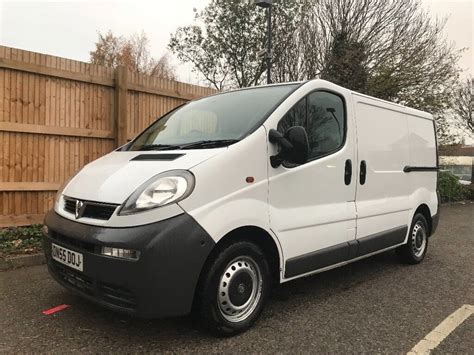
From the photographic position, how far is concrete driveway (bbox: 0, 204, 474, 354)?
9.15 feet

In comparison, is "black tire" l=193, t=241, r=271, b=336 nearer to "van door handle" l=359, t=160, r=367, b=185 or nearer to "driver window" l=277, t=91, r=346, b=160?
"driver window" l=277, t=91, r=346, b=160

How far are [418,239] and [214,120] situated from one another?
3275mm

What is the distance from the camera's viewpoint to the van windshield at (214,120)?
10.3 ft

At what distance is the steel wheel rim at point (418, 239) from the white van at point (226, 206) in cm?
96

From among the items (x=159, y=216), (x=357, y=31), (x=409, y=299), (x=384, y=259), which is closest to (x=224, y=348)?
(x=159, y=216)

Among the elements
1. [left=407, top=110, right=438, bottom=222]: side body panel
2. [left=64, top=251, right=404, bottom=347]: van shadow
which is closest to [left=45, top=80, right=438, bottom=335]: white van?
[left=64, top=251, right=404, bottom=347]: van shadow

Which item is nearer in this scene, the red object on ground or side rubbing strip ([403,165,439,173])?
the red object on ground

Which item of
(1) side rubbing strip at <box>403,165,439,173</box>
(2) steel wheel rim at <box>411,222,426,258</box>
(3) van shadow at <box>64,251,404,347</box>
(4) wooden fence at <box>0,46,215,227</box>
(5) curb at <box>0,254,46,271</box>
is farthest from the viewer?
(4) wooden fence at <box>0,46,215,227</box>

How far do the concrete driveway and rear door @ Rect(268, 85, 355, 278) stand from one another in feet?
1.39

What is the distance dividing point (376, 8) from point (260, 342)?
42.1 ft

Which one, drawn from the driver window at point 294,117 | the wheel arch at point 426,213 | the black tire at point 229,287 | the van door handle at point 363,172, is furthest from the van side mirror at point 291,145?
the wheel arch at point 426,213

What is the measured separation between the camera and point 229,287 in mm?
2848

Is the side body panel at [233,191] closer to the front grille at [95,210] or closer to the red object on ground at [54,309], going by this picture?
the front grille at [95,210]

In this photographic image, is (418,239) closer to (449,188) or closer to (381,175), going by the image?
(381,175)
